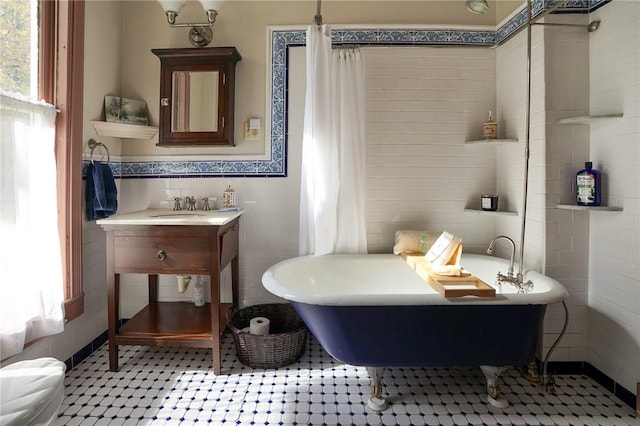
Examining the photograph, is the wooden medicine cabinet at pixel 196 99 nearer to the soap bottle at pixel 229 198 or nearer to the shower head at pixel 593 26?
the soap bottle at pixel 229 198

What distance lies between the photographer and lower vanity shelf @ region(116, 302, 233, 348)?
6.19 feet

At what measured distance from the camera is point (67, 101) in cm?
179

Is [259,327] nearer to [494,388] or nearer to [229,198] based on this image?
[229,198]

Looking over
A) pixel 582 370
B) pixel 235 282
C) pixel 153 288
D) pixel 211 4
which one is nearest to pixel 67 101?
pixel 211 4

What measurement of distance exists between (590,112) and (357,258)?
151 centimetres

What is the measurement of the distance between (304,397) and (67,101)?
6.35 ft

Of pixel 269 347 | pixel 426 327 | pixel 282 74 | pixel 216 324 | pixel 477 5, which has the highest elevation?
pixel 477 5

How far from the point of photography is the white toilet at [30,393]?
32.7 inches

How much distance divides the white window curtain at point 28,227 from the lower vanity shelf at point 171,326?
0.37 meters

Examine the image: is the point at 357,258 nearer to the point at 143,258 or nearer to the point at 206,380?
the point at 206,380

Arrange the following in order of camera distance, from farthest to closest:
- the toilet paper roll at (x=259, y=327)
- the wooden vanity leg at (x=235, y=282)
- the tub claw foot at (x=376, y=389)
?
1. the wooden vanity leg at (x=235, y=282)
2. the toilet paper roll at (x=259, y=327)
3. the tub claw foot at (x=376, y=389)

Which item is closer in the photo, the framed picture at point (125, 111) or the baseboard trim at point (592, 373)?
the baseboard trim at point (592, 373)

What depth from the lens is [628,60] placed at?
1640 millimetres

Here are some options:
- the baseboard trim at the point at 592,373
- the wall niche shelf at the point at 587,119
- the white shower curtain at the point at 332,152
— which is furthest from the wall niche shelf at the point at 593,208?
the white shower curtain at the point at 332,152
